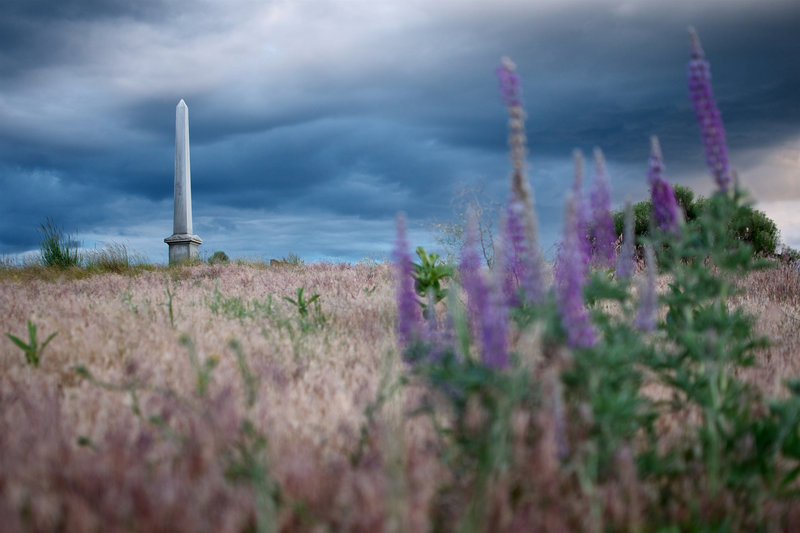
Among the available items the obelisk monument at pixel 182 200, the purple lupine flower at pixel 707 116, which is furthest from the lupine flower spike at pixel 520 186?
the obelisk monument at pixel 182 200

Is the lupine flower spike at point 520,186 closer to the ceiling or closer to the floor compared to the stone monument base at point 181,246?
closer to the floor

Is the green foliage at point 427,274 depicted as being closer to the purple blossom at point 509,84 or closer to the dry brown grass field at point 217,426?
the dry brown grass field at point 217,426

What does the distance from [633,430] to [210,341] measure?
3382 millimetres

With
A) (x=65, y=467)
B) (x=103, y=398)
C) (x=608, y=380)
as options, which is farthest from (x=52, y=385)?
(x=608, y=380)

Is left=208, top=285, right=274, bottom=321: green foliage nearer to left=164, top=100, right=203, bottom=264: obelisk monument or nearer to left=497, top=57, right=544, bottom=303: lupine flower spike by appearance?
left=497, top=57, right=544, bottom=303: lupine flower spike

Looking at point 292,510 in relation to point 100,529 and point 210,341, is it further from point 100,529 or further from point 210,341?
point 210,341

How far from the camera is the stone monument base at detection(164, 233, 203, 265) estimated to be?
1791cm

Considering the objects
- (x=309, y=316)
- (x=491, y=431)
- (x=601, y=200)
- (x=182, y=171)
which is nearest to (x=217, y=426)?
(x=491, y=431)

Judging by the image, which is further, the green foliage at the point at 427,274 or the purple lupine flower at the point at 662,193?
the green foliage at the point at 427,274

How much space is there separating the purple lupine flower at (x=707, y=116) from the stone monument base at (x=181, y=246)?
1691 centimetres

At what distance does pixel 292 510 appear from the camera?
1.98 m

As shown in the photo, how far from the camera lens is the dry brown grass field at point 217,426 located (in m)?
1.92

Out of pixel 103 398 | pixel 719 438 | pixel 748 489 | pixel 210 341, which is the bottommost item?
pixel 748 489

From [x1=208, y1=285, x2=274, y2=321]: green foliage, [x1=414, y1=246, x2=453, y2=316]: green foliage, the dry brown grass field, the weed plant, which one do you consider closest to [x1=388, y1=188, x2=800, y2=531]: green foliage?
the weed plant
